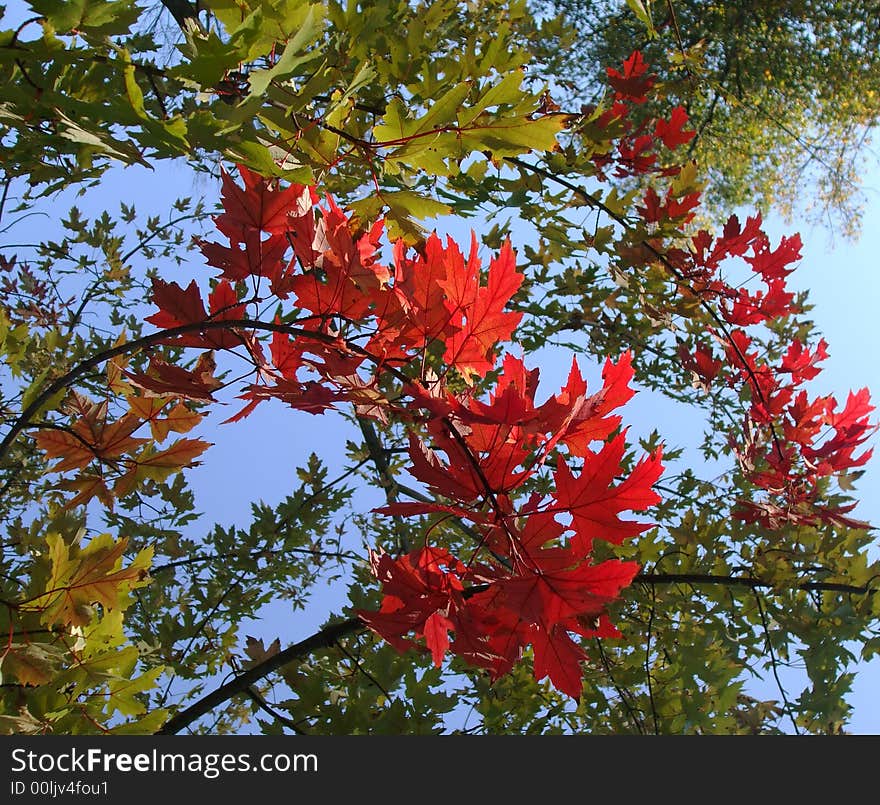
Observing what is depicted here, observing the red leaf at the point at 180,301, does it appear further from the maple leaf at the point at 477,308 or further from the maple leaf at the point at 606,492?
the maple leaf at the point at 606,492

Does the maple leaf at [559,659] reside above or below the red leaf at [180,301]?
below

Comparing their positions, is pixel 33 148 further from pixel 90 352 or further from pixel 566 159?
pixel 90 352

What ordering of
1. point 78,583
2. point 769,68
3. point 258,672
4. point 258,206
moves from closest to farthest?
point 258,206 → point 78,583 → point 258,672 → point 769,68

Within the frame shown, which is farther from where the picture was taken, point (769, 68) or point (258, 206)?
point (769, 68)

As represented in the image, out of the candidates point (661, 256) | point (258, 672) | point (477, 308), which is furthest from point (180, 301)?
point (661, 256)

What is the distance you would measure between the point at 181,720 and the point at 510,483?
74 centimetres

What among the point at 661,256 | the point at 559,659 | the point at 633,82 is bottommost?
the point at 559,659

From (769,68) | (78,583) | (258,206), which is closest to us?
(258,206)

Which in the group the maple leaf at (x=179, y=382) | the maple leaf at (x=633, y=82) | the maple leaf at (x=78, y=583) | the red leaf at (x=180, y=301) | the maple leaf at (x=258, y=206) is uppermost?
the maple leaf at (x=633, y=82)

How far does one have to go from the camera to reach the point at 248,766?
0.79m

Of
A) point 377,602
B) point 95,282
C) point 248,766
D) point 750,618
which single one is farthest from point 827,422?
point 95,282

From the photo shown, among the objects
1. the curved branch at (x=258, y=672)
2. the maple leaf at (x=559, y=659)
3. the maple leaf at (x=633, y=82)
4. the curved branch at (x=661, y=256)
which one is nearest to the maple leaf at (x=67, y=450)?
the curved branch at (x=258, y=672)

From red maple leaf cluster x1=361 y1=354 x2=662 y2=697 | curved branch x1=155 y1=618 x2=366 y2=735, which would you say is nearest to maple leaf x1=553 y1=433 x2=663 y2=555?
red maple leaf cluster x1=361 y1=354 x2=662 y2=697

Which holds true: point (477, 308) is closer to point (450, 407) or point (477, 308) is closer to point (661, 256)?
point (450, 407)
